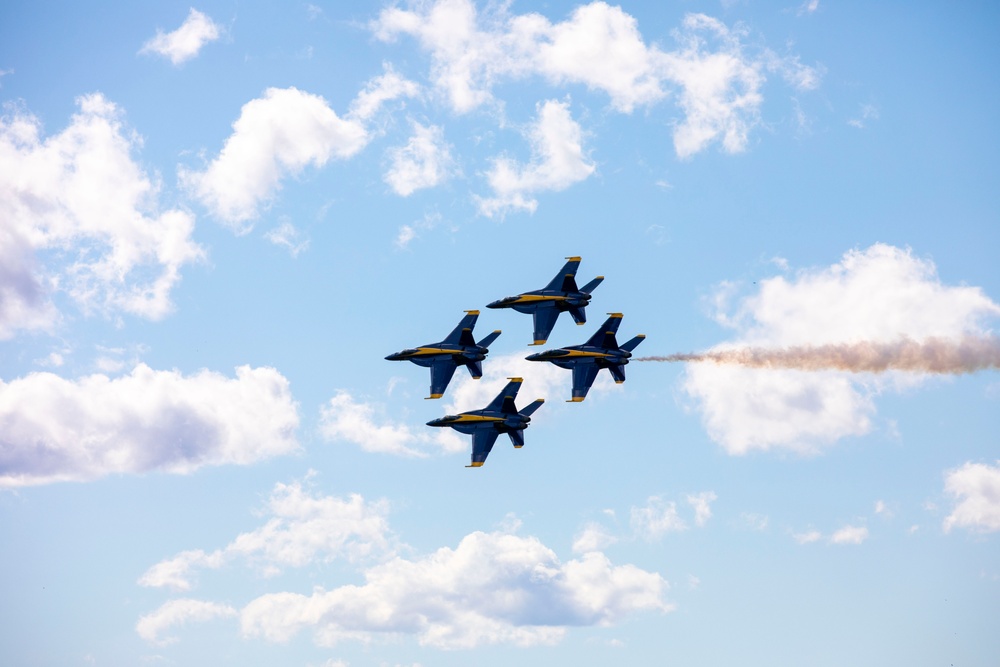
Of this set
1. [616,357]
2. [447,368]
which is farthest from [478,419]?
[616,357]

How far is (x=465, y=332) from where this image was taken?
18575 centimetres

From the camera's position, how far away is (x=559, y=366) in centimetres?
18675

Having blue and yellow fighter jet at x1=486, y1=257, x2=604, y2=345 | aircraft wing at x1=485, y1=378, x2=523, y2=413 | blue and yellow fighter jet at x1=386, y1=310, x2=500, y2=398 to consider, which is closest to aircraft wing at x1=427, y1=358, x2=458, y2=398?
blue and yellow fighter jet at x1=386, y1=310, x2=500, y2=398

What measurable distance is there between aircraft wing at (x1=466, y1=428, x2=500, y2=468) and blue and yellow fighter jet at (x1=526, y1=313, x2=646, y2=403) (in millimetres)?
12821

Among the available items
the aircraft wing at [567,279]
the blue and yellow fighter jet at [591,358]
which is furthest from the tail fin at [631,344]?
the aircraft wing at [567,279]

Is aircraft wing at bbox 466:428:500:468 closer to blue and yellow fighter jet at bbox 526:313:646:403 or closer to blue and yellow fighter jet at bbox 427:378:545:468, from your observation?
blue and yellow fighter jet at bbox 427:378:545:468

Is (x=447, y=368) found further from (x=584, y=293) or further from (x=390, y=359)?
(x=584, y=293)

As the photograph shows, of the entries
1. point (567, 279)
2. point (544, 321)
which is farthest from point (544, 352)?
point (567, 279)

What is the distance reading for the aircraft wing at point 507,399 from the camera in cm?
17912

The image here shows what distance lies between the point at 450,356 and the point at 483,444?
14.2 metres

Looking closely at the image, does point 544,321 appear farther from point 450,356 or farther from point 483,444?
point 483,444

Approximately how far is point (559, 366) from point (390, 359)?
2496cm

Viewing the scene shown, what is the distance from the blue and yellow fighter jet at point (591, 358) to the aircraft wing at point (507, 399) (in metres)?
6.55

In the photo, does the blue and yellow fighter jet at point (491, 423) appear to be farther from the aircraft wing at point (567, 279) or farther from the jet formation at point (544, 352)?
the aircraft wing at point (567, 279)
